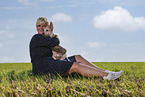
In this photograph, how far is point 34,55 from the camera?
19.1ft

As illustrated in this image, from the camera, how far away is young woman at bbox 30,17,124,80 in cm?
546

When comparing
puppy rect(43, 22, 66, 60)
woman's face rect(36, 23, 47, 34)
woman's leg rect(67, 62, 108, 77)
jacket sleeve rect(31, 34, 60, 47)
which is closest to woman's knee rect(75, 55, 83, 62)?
puppy rect(43, 22, 66, 60)

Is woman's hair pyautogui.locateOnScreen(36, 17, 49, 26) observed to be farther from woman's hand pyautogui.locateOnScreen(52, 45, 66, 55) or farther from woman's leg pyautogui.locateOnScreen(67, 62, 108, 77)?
woman's leg pyautogui.locateOnScreen(67, 62, 108, 77)

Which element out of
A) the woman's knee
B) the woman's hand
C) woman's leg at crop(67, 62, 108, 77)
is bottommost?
woman's leg at crop(67, 62, 108, 77)

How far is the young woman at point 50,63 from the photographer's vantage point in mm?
5465

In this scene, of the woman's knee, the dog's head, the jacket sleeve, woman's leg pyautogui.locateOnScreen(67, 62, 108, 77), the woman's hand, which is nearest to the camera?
woman's leg pyautogui.locateOnScreen(67, 62, 108, 77)

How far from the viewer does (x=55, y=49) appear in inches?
242

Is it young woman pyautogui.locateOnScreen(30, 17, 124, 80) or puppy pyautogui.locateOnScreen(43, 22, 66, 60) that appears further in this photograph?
puppy pyautogui.locateOnScreen(43, 22, 66, 60)

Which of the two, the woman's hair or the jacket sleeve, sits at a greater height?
the woman's hair

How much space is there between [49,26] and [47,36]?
1.26 feet

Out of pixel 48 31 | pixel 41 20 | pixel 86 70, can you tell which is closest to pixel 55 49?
pixel 48 31

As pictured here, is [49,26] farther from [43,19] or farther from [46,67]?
[46,67]

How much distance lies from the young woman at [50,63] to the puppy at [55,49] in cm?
21

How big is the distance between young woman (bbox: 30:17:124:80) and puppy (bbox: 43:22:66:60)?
21 centimetres
